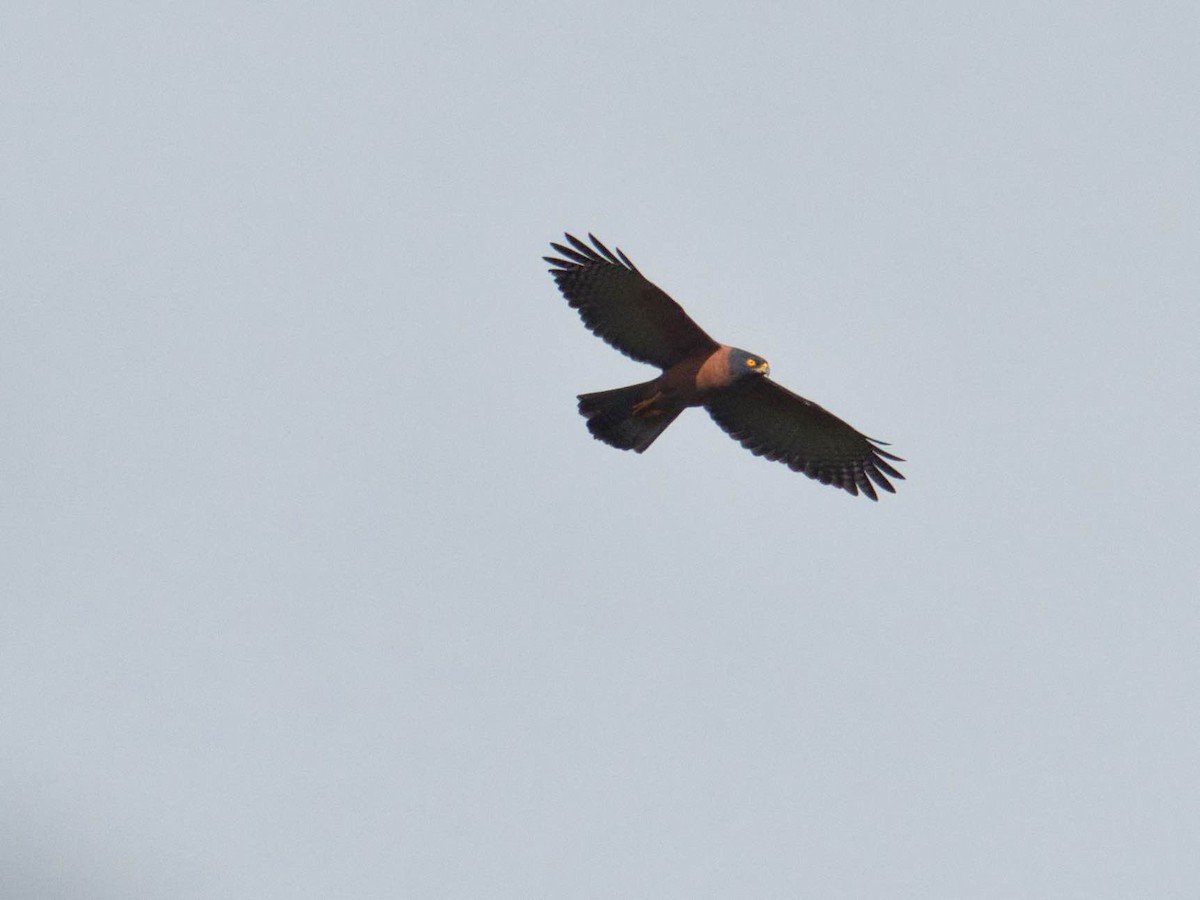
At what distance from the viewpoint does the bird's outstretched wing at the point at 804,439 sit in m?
18.7

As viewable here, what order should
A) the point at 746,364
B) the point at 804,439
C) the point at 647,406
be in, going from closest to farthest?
the point at 746,364 < the point at 647,406 < the point at 804,439

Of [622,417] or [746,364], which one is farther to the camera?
[622,417]

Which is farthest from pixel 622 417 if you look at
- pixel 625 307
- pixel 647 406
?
pixel 625 307

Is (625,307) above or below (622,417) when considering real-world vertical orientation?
above

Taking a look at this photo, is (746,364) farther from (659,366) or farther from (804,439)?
(804,439)

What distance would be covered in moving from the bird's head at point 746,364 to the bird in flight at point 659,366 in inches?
0.4

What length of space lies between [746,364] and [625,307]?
1.47 m

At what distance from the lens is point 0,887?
93875mm

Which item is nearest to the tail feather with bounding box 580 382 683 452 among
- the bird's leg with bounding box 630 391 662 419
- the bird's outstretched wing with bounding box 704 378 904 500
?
the bird's leg with bounding box 630 391 662 419

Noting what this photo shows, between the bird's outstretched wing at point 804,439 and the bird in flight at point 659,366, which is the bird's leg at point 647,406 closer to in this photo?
the bird in flight at point 659,366

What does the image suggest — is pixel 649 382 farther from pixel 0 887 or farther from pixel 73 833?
pixel 73 833

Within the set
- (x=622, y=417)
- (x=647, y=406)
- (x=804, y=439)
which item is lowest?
(x=622, y=417)

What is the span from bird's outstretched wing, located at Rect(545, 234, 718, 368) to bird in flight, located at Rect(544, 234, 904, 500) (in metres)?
0.01

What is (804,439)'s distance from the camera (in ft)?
62.8
